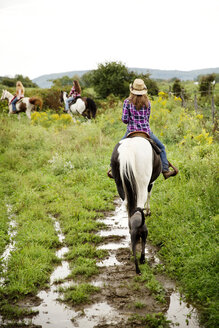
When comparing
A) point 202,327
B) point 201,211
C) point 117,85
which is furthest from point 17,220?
point 117,85

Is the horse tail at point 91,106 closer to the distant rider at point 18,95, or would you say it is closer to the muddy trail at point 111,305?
the distant rider at point 18,95

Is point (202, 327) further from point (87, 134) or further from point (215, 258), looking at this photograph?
point (87, 134)

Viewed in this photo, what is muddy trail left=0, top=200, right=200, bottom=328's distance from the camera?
10.6 ft

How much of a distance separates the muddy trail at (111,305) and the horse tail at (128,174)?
1.03m

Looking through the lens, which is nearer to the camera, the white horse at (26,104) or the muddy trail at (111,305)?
the muddy trail at (111,305)

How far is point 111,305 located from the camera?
11.5 ft

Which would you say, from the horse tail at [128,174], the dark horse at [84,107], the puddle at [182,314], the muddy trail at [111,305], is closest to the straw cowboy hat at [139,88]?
the horse tail at [128,174]

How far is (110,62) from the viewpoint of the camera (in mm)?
21875

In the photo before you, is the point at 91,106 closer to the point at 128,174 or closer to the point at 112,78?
the point at 112,78

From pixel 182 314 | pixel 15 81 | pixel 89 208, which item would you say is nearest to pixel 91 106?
pixel 89 208

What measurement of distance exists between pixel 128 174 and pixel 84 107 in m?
12.2

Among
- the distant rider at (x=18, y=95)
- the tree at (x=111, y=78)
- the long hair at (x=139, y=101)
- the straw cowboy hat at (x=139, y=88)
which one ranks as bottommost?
the long hair at (x=139, y=101)

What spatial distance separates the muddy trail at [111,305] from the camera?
10.6 ft

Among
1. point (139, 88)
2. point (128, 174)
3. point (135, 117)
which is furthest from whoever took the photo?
point (135, 117)
